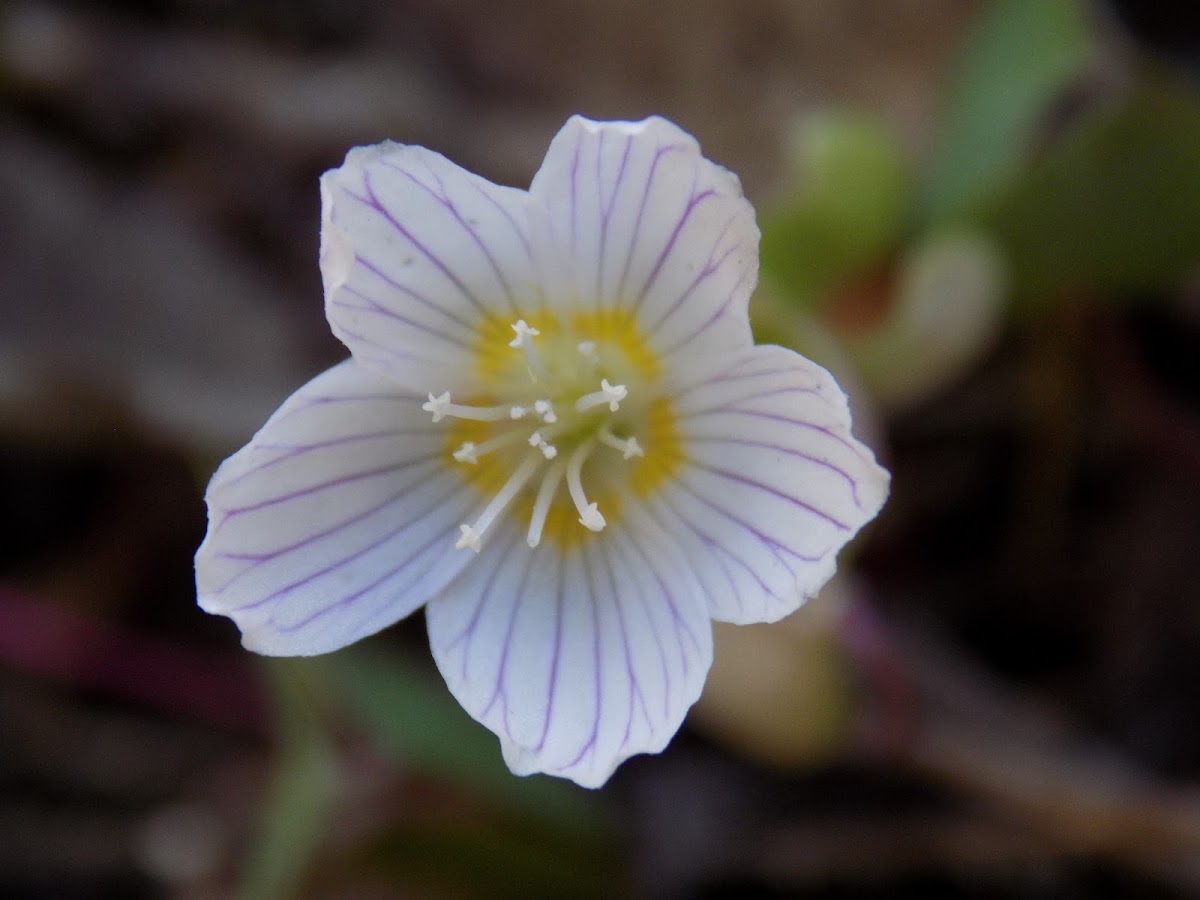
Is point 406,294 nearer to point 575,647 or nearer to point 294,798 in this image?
point 575,647

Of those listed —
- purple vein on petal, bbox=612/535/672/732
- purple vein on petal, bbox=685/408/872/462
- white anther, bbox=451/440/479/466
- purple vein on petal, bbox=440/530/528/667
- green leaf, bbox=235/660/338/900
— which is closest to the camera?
purple vein on petal, bbox=685/408/872/462

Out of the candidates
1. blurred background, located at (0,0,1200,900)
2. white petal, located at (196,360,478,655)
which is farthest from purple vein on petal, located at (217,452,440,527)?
blurred background, located at (0,0,1200,900)

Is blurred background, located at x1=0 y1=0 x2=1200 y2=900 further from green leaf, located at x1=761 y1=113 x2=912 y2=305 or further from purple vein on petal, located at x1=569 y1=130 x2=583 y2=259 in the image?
purple vein on petal, located at x1=569 y1=130 x2=583 y2=259

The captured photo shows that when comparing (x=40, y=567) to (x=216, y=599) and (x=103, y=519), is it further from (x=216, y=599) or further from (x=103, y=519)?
(x=216, y=599)

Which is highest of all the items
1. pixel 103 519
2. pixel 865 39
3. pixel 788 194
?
pixel 865 39

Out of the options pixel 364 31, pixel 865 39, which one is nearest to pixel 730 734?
pixel 865 39

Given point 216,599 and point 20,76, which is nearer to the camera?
point 216,599

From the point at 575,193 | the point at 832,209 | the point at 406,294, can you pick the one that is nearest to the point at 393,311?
the point at 406,294

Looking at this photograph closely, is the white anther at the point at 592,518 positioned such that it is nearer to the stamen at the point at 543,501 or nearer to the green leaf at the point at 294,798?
the stamen at the point at 543,501
